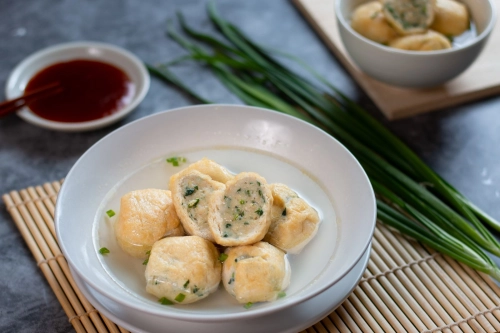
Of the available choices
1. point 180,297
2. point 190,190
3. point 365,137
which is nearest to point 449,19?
point 365,137

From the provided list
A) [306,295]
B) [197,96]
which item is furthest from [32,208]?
[306,295]

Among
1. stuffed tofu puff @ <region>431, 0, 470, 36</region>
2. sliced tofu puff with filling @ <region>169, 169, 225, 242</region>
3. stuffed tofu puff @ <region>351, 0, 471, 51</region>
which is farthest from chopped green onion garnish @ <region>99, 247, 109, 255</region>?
stuffed tofu puff @ <region>431, 0, 470, 36</region>

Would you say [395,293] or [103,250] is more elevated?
[103,250]

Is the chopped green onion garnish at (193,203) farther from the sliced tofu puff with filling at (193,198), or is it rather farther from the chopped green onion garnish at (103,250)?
the chopped green onion garnish at (103,250)

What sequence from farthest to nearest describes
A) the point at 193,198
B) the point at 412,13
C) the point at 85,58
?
the point at 85,58
the point at 412,13
the point at 193,198

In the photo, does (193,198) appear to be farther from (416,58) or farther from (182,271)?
(416,58)

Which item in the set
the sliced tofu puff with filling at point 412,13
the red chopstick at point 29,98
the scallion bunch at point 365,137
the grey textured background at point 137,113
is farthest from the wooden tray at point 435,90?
the red chopstick at point 29,98

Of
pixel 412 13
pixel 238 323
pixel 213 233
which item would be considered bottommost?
pixel 412 13

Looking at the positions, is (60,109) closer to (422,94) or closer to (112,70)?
(112,70)

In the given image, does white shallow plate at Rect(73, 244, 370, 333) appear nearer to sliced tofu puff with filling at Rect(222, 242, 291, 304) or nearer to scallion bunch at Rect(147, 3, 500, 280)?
sliced tofu puff with filling at Rect(222, 242, 291, 304)
